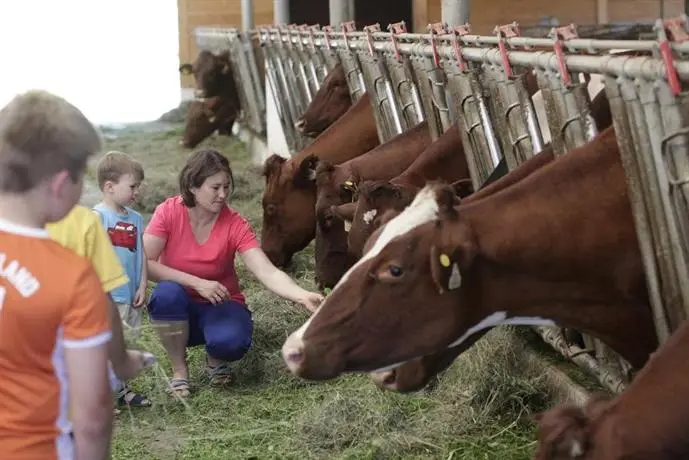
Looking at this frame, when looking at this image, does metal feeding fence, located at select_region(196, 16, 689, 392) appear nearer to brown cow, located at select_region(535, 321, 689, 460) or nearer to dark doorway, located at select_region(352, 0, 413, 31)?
brown cow, located at select_region(535, 321, 689, 460)

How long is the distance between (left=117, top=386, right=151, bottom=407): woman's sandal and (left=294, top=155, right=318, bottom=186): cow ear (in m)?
2.26

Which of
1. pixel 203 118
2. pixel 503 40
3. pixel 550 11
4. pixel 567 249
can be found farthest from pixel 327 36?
pixel 550 11

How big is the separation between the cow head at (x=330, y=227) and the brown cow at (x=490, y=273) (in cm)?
273

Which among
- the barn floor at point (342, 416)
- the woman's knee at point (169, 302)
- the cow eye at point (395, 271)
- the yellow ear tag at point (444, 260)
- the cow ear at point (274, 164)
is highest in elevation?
the yellow ear tag at point (444, 260)

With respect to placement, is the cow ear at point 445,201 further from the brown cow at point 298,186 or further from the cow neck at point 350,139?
the cow neck at point 350,139

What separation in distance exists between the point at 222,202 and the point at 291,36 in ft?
16.7

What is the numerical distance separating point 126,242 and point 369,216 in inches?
40.9

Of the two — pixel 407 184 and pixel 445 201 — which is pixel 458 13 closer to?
pixel 407 184

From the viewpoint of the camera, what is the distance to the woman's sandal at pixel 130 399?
466cm

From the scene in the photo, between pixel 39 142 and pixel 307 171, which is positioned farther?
pixel 307 171

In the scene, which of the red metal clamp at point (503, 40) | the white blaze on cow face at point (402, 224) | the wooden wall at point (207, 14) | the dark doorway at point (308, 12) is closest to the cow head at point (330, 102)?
the red metal clamp at point (503, 40)

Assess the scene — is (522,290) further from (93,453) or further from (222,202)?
(222,202)

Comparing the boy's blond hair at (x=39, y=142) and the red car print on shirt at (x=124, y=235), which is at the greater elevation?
the boy's blond hair at (x=39, y=142)

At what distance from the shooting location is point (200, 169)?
187 inches
